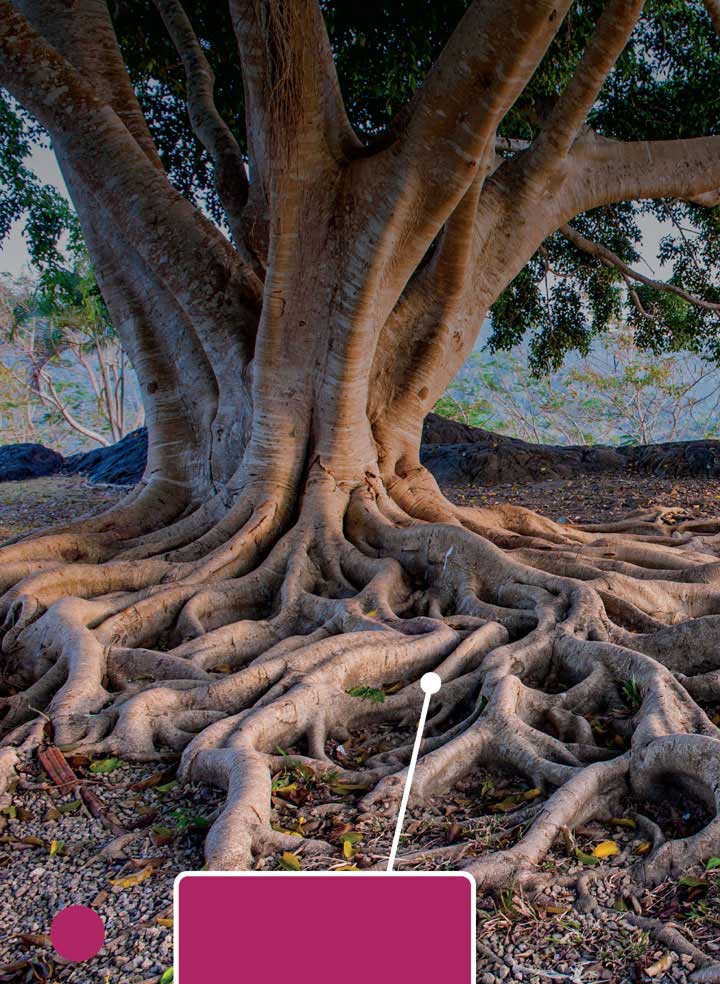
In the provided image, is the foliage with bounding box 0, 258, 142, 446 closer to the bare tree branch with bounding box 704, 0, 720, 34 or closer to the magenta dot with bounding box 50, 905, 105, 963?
the bare tree branch with bounding box 704, 0, 720, 34

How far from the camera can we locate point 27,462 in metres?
15.1

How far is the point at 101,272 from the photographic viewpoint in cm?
653

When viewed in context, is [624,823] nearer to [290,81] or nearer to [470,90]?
[470,90]

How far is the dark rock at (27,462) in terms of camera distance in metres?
14.6

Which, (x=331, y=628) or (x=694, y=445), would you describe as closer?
(x=331, y=628)

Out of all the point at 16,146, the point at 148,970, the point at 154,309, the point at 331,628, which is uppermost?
the point at 16,146

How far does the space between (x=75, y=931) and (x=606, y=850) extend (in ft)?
5.79

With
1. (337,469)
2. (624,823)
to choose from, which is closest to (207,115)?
(337,469)

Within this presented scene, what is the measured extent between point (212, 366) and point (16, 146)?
4712mm

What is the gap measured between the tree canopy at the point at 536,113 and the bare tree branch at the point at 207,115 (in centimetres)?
109

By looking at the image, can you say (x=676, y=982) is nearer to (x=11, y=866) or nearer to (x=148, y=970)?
(x=148, y=970)

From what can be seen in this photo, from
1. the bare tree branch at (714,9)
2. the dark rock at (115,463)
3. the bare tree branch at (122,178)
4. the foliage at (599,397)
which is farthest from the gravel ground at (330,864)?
the foliage at (599,397)

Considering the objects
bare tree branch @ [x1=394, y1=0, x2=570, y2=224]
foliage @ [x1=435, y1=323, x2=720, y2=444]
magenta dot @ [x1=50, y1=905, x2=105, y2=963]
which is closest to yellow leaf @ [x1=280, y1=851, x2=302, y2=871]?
magenta dot @ [x1=50, y1=905, x2=105, y2=963]

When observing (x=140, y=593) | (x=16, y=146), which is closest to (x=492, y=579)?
(x=140, y=593)
